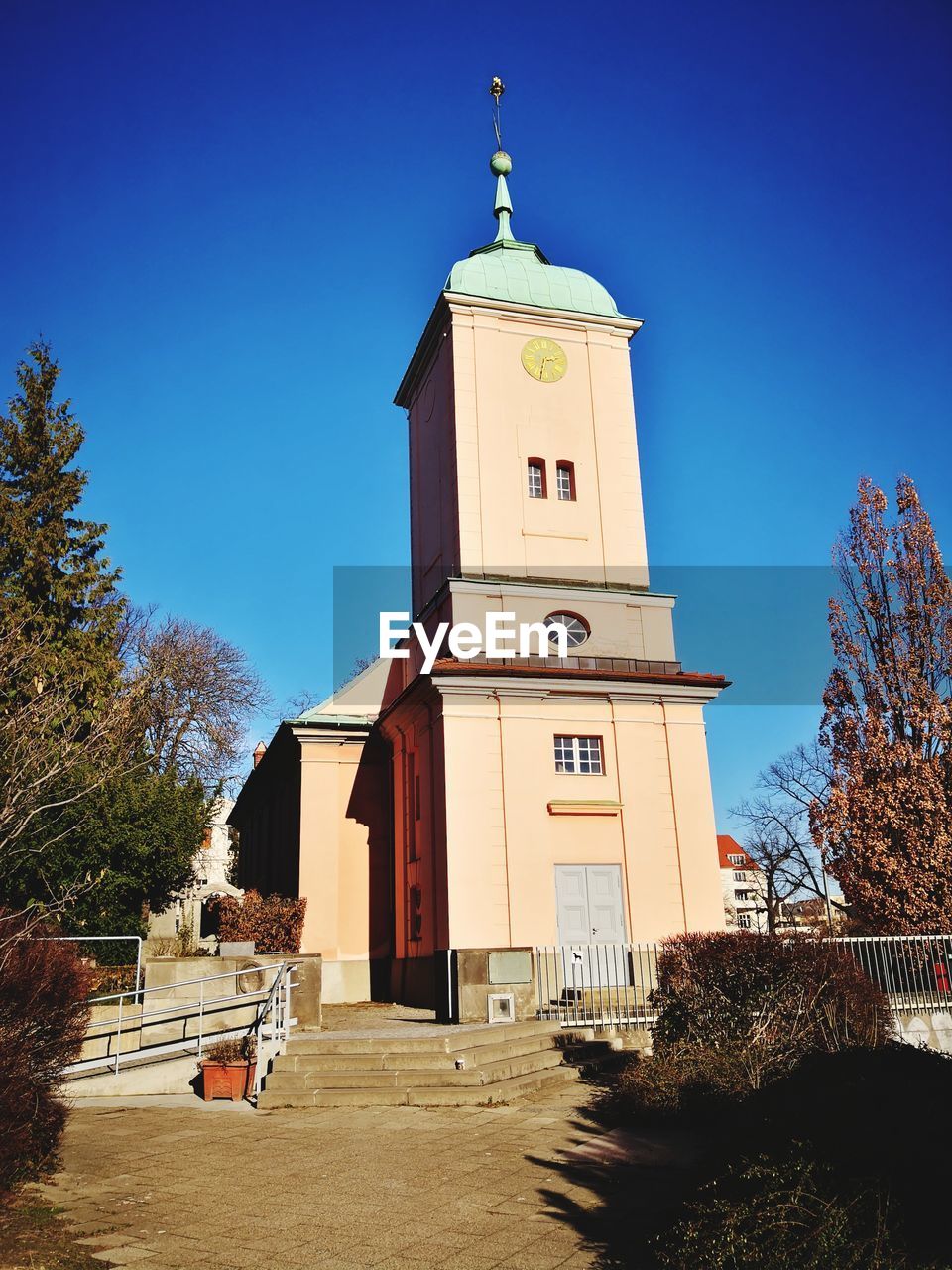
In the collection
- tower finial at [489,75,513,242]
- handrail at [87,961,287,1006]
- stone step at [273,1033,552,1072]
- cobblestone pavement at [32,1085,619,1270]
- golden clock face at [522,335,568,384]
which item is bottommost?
cobblestone pavement at [32,1085,619,1270]

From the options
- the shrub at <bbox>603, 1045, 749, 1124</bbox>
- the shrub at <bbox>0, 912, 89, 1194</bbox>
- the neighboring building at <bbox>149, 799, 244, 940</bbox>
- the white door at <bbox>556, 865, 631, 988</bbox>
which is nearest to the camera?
the shrub at <bbox>0, 912, 89, 1194</bbox>

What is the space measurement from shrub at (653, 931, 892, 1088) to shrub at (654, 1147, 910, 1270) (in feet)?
15.1

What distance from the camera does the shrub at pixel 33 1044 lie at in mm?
7113

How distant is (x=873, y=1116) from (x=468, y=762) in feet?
46.4

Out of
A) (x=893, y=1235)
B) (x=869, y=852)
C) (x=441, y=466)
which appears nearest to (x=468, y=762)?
(x=441, y=466)

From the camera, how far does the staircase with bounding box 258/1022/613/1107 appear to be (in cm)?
1141

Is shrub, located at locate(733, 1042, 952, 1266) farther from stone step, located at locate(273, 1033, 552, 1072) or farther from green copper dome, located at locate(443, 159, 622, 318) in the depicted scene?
green copper dome, located at locate(443, 159, 622, 318)

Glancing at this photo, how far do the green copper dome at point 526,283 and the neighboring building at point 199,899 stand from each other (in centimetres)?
1467

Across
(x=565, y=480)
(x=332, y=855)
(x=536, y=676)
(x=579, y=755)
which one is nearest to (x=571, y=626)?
(x=536, y=676)

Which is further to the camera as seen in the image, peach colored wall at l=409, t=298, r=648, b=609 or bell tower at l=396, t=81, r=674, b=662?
peach colored wall at l=409, t=298, r=648, b=609

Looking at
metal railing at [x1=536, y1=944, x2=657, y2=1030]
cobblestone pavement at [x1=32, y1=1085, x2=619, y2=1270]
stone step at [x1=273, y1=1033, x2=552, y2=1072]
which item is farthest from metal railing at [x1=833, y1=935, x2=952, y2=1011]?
cobblestone pavement at [x1=32, y1=1085, x2=619, y2=1270]

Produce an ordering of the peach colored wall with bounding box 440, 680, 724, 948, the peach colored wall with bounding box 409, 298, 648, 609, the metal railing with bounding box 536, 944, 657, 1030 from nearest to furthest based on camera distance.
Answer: the metal railing with bounding box 536, 944, 657, 1030 → the peach colored wall with bounding box 440, 680, 724, 948 → the peach colored wall with bounding box 409, 298, 648, 609

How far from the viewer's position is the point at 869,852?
22.8 m

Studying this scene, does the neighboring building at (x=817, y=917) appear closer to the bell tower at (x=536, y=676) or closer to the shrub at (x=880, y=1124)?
the bell tower at (x=536, y=676)
